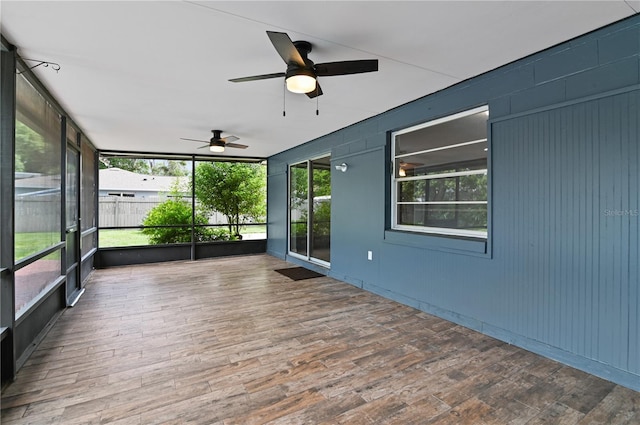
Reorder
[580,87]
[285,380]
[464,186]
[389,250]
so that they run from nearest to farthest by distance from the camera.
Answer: [285,380]
[580,87]
[464,186]
[389,250]

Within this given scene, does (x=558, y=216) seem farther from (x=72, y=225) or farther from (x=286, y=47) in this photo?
(x=72, y=225)

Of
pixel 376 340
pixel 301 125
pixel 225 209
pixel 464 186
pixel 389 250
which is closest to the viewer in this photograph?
pixel 376 340

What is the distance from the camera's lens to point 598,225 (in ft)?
8.05

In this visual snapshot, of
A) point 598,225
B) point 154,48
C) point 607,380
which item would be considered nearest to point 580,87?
point 598,225

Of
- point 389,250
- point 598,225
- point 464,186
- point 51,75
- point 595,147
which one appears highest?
point 51,75

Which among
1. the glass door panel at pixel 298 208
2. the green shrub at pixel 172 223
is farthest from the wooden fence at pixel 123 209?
the glass door panel at pixel 298 208

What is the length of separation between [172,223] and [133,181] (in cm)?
156

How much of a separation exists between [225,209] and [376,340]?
6264mm

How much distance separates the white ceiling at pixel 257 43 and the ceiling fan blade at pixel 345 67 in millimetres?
230

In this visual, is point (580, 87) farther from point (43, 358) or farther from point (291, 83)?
point (43, 358)

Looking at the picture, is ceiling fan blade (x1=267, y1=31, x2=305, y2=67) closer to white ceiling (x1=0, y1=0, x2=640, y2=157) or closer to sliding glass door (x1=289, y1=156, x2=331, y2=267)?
white ceiling (x1=0, y1=0, x2=640, y2=157)

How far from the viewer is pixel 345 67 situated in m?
2.47

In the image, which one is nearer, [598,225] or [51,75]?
[598,225]

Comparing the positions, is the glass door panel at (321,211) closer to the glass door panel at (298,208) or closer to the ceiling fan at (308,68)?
the glass door panel at (298,208)
